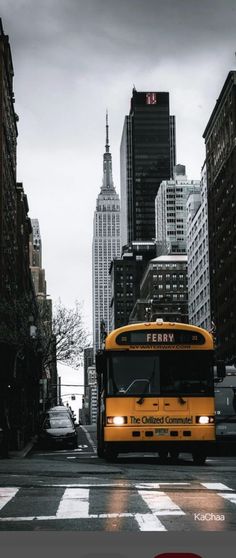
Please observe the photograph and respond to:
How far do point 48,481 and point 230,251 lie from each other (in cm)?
11563

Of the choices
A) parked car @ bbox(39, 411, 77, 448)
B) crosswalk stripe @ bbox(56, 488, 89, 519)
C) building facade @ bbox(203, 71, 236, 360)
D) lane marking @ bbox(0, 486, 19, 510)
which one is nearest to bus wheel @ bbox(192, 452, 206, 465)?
lane marking @ bbox(0, 486, 19, 510)

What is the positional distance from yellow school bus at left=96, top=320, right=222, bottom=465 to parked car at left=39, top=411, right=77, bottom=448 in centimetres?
2370

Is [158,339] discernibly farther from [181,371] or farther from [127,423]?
[127,423]

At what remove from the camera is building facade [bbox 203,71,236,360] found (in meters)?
127

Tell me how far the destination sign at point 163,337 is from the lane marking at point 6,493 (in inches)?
254

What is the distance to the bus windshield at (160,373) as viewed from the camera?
19.0 m

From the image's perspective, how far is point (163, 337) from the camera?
753 inches

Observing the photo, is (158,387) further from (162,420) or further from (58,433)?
(58,433)

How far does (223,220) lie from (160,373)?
11684cm

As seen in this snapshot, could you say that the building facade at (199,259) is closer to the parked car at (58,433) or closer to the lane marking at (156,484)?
the parked car at (58,433)

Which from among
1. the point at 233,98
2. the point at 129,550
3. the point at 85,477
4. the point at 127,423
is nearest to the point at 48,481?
the point at 85,477

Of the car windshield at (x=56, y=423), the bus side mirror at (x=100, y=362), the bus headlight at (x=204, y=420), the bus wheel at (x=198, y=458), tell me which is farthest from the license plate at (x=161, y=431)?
the car windshield at (x=56, y=423)

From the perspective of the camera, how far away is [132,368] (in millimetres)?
19562

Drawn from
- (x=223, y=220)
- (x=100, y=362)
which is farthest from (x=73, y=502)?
(x=223, y=220)
